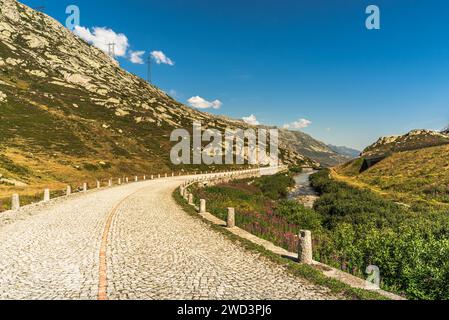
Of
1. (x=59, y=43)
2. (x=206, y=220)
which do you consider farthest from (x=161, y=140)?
(x=59, y=43)

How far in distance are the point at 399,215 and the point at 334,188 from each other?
824 inches

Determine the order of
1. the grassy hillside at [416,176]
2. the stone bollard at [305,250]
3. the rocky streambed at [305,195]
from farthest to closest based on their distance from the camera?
the rocky streambed at [305,195], the grassy hillside at [416,176], the stone bollard at [305,250]

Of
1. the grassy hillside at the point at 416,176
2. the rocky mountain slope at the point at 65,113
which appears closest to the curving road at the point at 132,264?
the rocky mountain slope at the point at 65,113

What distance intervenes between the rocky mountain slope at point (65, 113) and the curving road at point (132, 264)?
25.7m

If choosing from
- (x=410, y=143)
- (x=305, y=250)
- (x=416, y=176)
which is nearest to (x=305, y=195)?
(x=416, y=176)

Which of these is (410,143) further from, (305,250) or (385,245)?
(305,250)

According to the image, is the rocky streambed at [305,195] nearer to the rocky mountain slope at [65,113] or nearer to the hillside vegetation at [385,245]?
the hillside vegetation at [385,245]

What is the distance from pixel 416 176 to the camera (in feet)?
136

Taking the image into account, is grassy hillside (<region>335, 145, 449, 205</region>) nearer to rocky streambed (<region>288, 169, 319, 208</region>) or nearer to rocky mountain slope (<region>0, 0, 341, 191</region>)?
rocky streambed (<region>288, 169, 319, 208</region>)

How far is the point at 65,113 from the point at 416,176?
8135cm

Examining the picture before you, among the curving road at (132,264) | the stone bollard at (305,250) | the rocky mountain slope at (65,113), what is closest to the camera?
the curving road at (132,264)

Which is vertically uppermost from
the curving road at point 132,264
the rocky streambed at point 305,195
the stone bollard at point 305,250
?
the stone bollard at point 305,250

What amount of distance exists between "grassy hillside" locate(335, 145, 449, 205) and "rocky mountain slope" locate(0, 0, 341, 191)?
42228 millimetres

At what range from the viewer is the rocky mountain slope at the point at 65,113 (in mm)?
51969
